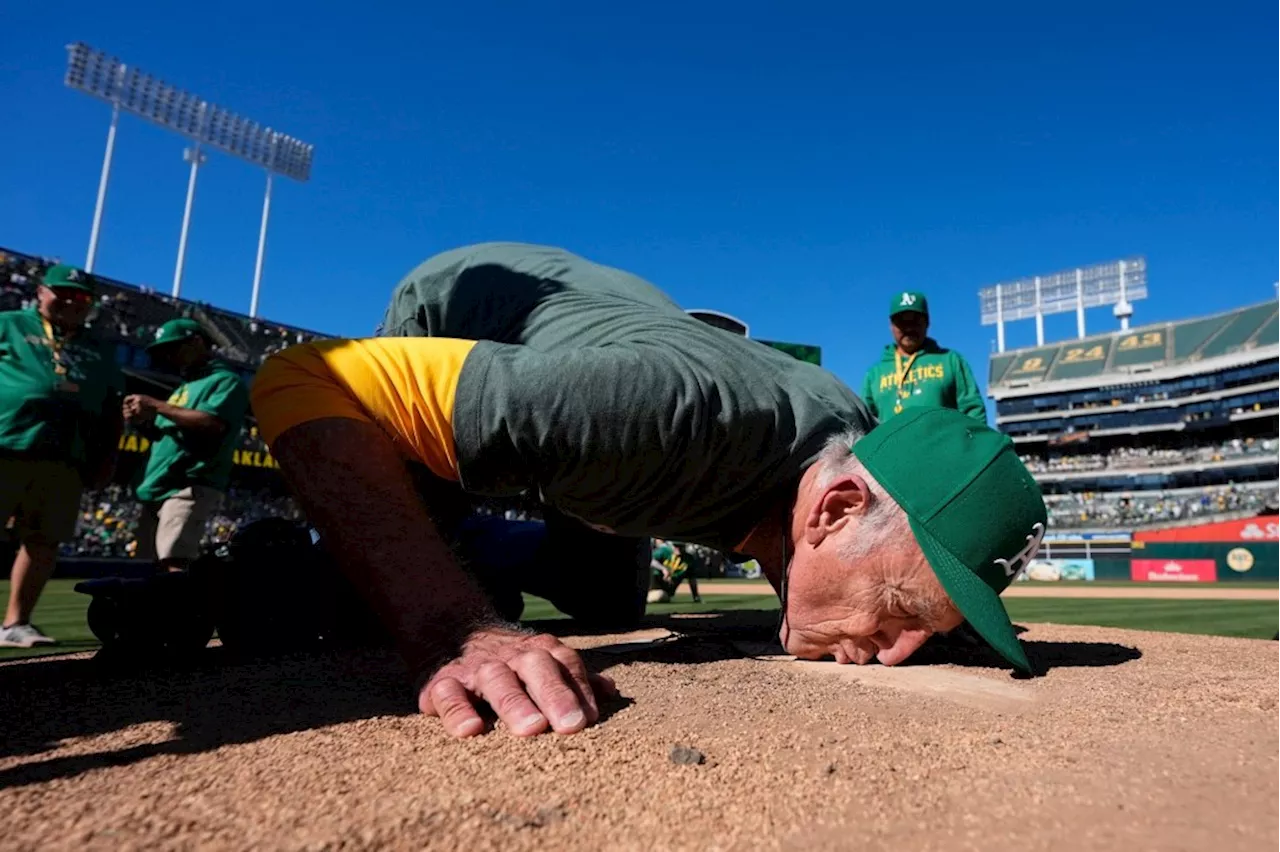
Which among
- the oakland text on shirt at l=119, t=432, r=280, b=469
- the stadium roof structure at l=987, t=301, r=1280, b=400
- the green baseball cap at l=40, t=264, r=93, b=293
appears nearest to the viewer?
the green baseball cap at l=40, t=264, r=93, b=293

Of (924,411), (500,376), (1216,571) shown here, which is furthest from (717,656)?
(1216,571)

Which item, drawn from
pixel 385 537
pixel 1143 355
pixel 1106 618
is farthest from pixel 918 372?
pixel 1143 355

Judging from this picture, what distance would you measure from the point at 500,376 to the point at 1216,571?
80.0 ft

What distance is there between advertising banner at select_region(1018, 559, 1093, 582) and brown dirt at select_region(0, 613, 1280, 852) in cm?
2198

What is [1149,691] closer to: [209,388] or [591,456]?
[591,456]

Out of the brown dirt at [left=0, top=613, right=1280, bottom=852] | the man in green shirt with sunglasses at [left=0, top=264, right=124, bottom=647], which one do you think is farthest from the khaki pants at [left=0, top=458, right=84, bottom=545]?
the brown dirt at [left=0, top=613, right=1280, bottom=852]

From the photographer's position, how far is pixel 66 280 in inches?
145

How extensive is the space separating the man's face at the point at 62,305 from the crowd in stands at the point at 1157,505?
3680 cm

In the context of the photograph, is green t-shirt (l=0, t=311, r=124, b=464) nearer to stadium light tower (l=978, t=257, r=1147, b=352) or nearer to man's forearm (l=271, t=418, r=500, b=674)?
man's forearm (l=271, t=418, r=500, b=674)

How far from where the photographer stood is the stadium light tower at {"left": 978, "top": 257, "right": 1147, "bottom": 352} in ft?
165

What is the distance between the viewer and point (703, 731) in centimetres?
151

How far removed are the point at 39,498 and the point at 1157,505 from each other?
139 ft

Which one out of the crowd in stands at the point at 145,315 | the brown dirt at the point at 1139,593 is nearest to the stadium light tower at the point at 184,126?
the crowd in stands at the point at 145,315

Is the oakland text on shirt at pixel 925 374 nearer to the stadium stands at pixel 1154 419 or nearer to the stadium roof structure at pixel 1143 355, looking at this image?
the stadium stands at pixel 1154 419
